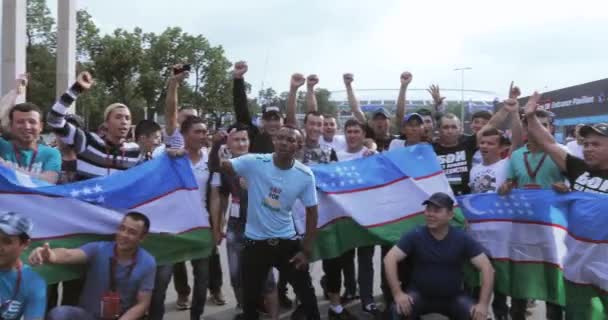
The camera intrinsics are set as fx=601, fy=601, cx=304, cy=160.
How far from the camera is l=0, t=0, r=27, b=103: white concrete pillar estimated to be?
1992cm

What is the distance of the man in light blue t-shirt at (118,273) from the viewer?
4293 mm

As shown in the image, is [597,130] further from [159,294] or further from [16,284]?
[16,284]

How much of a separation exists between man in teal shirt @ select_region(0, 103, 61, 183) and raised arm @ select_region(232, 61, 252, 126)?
1.93 m

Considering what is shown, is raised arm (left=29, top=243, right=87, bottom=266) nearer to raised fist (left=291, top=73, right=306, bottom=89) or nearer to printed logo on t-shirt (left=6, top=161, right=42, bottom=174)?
printed logo on t-shirt (left=6, top=161, right=42, bottom=174)

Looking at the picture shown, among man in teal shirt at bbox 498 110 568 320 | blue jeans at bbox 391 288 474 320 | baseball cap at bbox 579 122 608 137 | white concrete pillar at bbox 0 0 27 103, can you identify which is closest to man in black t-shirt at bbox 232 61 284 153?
blue jeans at bbox 391 288 474 320

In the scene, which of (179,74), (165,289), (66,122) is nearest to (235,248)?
(165,289)

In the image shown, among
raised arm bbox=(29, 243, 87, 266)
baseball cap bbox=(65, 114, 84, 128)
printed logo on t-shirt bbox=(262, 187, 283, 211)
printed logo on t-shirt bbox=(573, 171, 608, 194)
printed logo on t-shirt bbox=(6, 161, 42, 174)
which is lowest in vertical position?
raised arm bbox=(29, 243, 87, 266)

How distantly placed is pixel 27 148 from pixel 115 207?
838 millimetres

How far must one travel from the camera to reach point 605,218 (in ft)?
14.1

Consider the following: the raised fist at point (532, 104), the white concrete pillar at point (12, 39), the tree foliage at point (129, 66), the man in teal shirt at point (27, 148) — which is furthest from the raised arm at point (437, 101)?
the tree foliage at point (129, 66)

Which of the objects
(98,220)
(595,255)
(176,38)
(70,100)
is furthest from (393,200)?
(176,38)

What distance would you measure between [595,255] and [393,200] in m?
1.82

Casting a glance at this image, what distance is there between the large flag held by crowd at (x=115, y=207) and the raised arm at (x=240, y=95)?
1252 millimetres

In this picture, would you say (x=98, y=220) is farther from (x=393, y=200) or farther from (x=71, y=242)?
(x=393, y=200)
